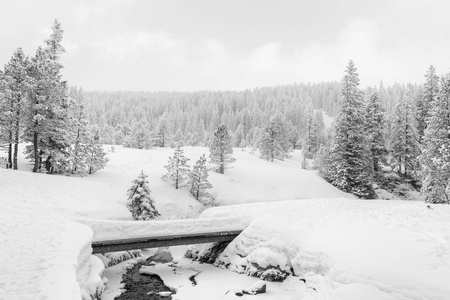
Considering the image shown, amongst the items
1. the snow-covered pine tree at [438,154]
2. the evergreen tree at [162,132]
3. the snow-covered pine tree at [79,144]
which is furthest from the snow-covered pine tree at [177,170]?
the evergreen tree at [162,132]

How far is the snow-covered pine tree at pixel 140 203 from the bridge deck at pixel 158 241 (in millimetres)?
9046

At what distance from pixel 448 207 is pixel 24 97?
116ft

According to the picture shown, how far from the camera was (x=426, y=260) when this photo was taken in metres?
12.2

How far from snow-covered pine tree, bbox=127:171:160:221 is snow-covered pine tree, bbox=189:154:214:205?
9097 mm

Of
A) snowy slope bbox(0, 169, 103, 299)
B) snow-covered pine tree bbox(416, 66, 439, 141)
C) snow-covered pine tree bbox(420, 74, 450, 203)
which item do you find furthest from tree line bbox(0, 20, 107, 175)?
snow-covered pine tree bbox(416, 66, 439, 141)

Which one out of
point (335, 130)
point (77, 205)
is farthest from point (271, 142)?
point (77, 205)

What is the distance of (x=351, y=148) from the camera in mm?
34719

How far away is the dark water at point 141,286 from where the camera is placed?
16.0 m

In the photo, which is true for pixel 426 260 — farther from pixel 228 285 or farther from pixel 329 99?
pixel 329 99

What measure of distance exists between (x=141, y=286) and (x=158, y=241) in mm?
2857

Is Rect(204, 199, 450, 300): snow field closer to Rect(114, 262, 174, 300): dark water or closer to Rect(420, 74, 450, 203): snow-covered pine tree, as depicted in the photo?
Rect(114, 262, 174, 300): dark water

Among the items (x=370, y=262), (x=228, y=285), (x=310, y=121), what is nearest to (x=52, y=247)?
(x=228, y=285)

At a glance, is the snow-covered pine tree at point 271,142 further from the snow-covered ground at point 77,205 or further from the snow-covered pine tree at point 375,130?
the snow-covered pine tree at point 375,130

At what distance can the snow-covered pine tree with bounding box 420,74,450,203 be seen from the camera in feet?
82.2
